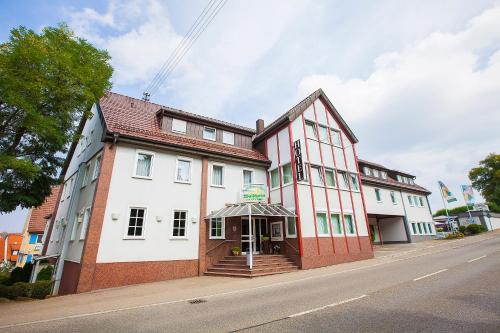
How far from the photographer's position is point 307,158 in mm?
18203

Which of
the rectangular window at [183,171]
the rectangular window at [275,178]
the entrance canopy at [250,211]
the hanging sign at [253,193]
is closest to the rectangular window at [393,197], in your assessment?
the rectangular window at [275,178]

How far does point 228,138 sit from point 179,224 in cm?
801

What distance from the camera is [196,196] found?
15664 millimetres

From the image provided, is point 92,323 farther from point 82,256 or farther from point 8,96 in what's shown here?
point 8,96

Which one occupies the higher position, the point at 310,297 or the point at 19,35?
the point at 19,35

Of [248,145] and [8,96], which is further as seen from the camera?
[248,145]

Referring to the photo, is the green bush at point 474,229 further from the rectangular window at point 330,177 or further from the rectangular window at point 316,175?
the rectangular window at point 316,175

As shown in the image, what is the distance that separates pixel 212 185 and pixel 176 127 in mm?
4932

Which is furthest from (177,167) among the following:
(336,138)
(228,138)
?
(336,138)

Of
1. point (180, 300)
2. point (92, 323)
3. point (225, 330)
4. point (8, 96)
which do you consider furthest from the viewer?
point (8, 96)

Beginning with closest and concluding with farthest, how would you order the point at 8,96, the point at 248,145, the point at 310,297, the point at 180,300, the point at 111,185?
the point at 310,297, the point at 180,300, the point at 8,96, the point at 111,185, the point at 248,145

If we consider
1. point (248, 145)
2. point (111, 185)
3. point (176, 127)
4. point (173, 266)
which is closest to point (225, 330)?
point (173, 266)

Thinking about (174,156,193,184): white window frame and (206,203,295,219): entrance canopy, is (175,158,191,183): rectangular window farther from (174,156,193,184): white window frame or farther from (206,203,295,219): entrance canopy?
(206,203,295,219): entrance canopy

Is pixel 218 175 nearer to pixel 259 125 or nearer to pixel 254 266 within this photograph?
pixel 254 266
